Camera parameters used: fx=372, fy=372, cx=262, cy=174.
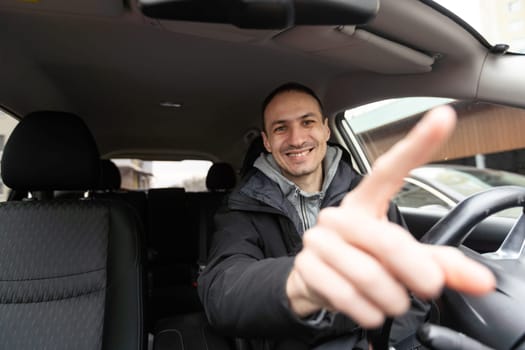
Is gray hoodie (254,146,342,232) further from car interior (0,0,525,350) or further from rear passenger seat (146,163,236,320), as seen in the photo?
rear passenger seat (146,163,236,320)

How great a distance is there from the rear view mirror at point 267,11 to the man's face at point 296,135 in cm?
72

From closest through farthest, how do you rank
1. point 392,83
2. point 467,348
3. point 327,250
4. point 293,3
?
point 327,250 → point 467,348 → point 293,3 → point 392,83

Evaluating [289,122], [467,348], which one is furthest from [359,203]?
[289,122]

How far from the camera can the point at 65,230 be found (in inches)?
58.9

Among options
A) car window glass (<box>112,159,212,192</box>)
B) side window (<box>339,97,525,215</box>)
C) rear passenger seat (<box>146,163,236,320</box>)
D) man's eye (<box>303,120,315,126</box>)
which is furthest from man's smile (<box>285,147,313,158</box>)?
car window glass (<box>112,159,212,192</box>)

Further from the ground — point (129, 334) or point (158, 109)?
point (158, 109)

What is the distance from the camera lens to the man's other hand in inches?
15.7

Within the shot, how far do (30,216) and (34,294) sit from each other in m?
0.31

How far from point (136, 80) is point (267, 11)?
1.77 meters

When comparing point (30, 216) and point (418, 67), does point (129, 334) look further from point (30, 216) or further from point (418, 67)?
point (418, 67)

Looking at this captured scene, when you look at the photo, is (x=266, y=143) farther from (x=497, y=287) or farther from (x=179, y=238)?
(x=179, y=238)

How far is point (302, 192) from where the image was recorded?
151cm

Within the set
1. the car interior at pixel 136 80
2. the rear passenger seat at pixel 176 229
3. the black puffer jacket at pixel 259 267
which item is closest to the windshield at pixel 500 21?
the car interior at pixel 136 80

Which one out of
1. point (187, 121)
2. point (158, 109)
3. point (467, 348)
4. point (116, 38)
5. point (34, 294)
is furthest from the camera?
point (187, 121)
